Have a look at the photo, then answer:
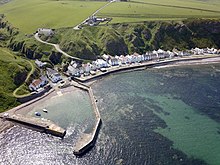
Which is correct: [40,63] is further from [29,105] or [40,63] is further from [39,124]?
[39,124]

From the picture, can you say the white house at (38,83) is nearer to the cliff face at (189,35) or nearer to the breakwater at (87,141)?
the breakwater at (87,141)

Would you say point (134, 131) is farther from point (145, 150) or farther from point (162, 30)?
point (162, 30)

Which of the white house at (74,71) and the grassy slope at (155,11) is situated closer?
the white house at (74,71)

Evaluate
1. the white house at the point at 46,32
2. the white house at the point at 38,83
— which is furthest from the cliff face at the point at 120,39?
the white house at the point at 38,83

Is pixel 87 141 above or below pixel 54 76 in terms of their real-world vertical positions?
below

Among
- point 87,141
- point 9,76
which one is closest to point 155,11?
point 9,76

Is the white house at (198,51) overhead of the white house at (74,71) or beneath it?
beneath
